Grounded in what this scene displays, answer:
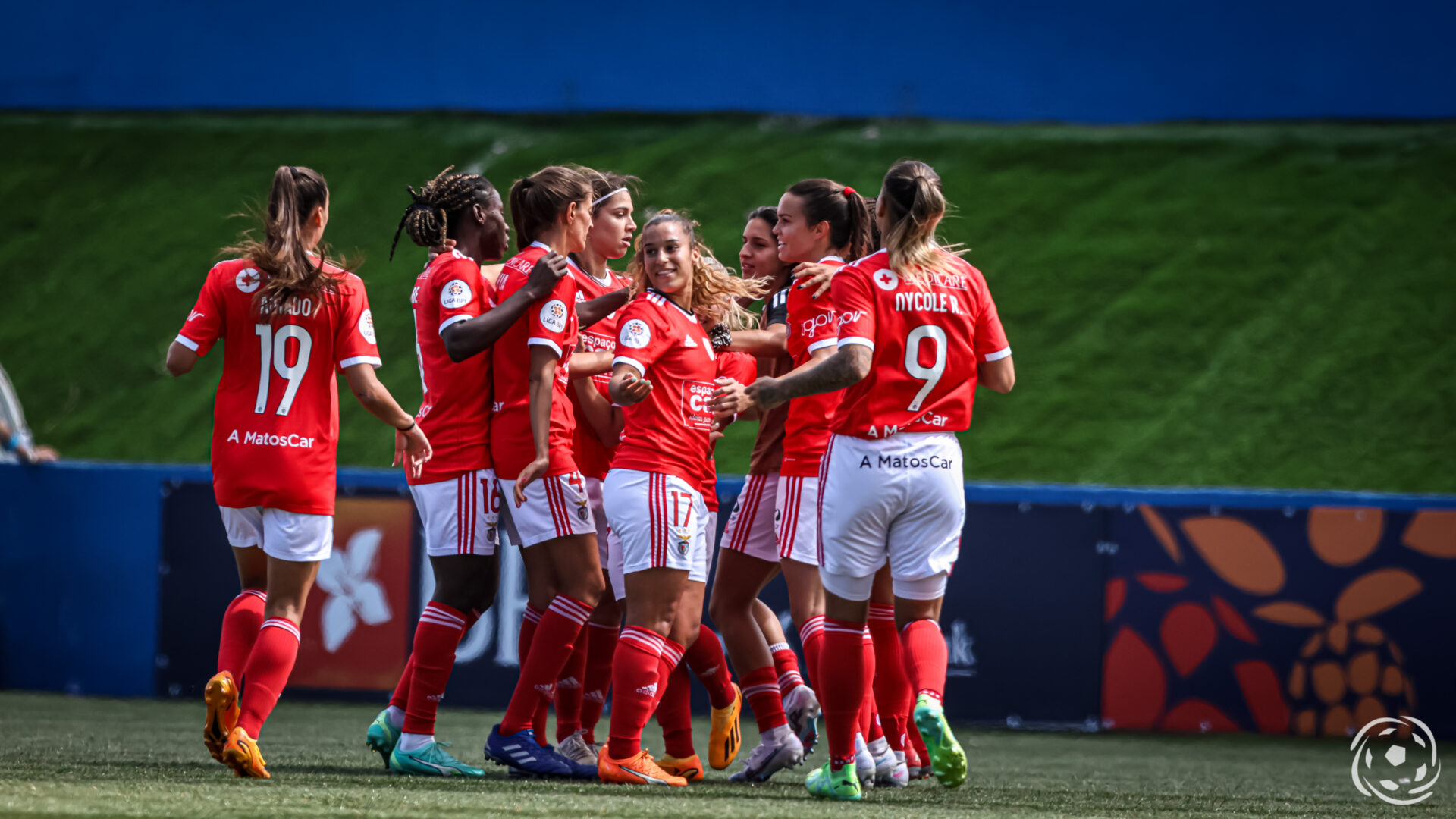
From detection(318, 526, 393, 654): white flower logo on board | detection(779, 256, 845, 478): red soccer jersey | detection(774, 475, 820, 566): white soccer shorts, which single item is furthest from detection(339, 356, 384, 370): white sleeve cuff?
detection(318, 526, 393, 654): white flower logo on board

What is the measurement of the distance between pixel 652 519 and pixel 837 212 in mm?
1351

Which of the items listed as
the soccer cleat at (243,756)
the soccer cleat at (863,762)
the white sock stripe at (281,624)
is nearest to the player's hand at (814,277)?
the soccer cleat at (863,762)

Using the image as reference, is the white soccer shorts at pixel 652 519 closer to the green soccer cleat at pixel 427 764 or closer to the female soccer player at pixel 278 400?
the female soccer player at pixel 278 400

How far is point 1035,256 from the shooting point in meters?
14.1

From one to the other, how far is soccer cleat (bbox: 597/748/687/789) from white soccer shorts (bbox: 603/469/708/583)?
0.62 m

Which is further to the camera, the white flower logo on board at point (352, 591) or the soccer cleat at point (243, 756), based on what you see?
the white flower logo on board at point (352, 591)

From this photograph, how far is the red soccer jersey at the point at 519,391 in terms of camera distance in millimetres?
5035

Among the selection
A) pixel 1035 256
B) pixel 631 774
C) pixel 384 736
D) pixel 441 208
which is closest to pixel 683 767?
pixel 631 774

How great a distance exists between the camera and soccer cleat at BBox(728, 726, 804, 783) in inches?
203

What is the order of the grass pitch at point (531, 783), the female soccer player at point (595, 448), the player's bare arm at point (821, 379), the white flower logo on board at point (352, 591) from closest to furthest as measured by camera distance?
the grass pitch at point (531, 783), the player's bare arm at point (821, 379), the female soccer player at point (595, 448), the white flower logo on board at point (352, 591)

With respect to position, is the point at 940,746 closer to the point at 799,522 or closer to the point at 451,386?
the point at 799,522

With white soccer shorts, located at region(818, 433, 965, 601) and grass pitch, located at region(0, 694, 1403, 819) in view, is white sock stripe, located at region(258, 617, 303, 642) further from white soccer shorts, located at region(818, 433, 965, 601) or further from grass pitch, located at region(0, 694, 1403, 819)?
white soccer shorts, located at region(818, 433, 965, 601)

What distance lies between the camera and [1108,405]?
494 inches

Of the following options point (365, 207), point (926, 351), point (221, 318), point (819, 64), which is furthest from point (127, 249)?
point (926, 351)
